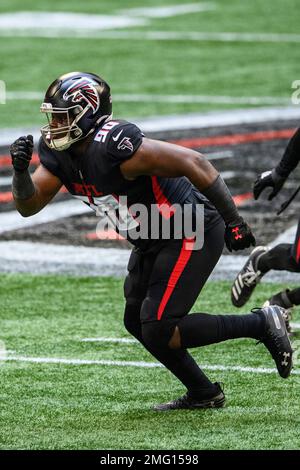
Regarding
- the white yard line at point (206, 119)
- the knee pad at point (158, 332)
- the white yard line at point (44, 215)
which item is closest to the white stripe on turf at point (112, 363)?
the knee pad at point (158, 332)

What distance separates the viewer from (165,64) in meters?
20.6

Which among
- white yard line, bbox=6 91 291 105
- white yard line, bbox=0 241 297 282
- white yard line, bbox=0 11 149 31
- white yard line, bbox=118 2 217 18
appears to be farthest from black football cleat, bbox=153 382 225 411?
white yard line, bbox=118 2 217 18

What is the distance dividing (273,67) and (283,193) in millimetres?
7620

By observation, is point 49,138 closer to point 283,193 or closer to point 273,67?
point 283,193

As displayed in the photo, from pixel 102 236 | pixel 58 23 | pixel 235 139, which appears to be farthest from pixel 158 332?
pixel 58 23

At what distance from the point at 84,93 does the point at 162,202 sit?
0.64 meters

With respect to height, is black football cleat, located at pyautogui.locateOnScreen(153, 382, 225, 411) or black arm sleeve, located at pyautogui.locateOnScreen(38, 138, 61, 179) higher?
black arm sleeve, located at pyautogui.locateOnScreen(38, 138, 61, 179)

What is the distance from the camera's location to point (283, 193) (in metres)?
13.0

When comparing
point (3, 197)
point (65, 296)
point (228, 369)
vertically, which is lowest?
point (3, 197)

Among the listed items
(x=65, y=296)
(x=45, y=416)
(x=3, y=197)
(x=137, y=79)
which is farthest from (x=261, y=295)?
(x=137, y=79)

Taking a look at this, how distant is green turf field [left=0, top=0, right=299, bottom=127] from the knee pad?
33.3 ft

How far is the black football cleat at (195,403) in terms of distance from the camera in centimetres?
674

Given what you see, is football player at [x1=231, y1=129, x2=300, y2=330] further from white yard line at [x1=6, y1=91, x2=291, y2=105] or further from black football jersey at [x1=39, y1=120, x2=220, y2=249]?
white yard line at [x1=6, y1=91, x2=291, y2=105]

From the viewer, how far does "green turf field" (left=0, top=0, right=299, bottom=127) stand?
17.7m
